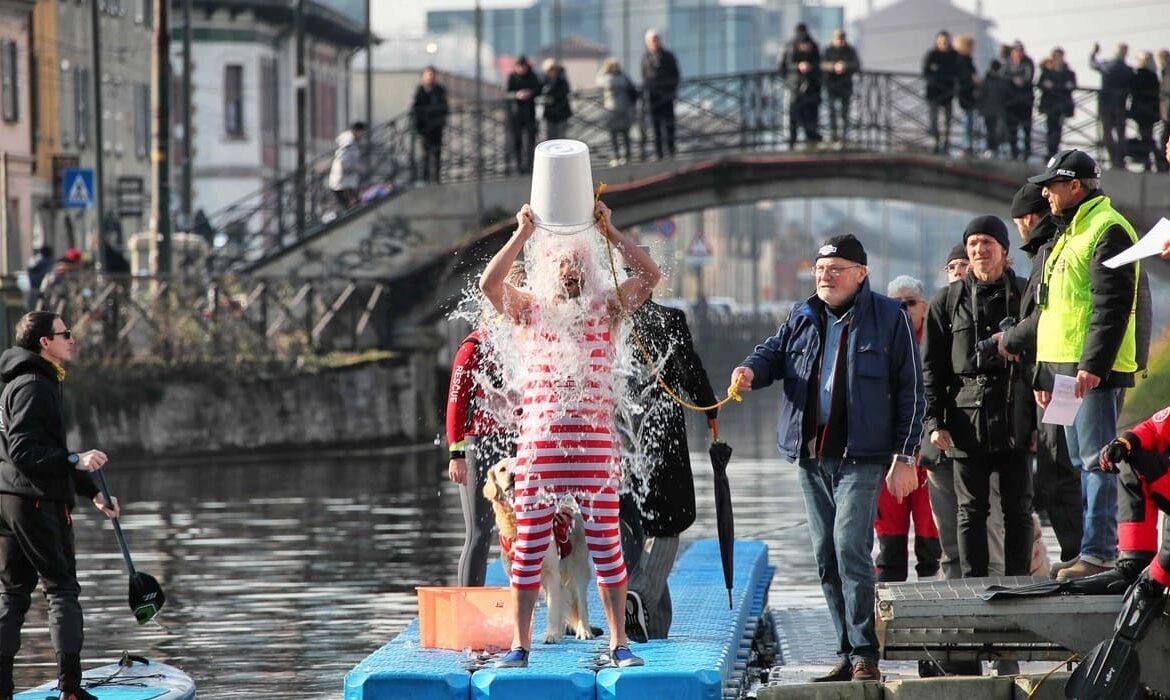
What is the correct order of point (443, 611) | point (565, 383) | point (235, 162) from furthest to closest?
point (235, 162) < point (443, 611) < point (565, 383)

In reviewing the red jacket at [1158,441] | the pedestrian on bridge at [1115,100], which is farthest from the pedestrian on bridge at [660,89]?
the red jacket at [1158,441]

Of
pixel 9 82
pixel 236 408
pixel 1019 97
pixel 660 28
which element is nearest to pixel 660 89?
pixel 1019 97

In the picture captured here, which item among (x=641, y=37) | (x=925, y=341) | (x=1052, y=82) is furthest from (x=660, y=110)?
(x=641, y=37)

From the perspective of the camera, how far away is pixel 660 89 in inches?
1369

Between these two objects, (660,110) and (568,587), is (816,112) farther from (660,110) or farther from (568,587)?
(568,587)

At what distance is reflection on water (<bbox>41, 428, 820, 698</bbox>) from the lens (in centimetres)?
1195

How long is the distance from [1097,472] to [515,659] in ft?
8.07

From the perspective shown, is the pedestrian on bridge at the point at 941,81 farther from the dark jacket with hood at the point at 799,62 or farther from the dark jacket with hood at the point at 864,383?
the dark jacket with hood at the point at 864,383

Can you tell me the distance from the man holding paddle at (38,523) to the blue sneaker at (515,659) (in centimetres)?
176

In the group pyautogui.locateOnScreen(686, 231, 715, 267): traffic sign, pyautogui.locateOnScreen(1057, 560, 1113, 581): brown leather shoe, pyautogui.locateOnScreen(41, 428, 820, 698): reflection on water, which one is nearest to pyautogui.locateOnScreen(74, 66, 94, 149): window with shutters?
pyautogui.locateOnScreen(686, 231, 715, 267): traffic sign

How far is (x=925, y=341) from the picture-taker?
36.2ft

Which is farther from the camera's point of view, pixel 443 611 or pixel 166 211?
pixel 166 211

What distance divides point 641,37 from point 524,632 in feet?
585

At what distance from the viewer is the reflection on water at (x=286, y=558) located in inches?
471
